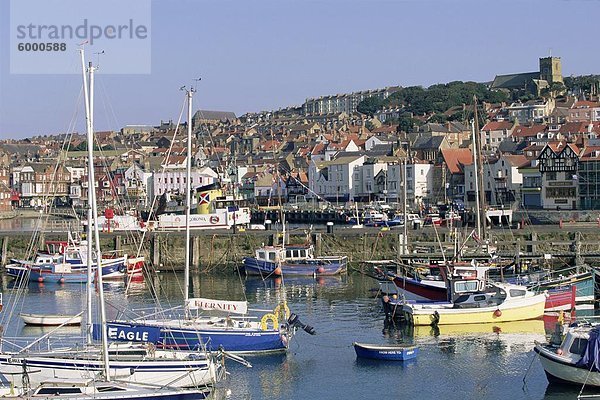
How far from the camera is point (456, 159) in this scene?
295 ft

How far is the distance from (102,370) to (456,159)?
7157cm

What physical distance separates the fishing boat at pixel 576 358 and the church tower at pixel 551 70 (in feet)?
477

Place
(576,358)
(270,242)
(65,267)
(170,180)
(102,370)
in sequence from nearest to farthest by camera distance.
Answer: (102,370)
(576,358)
(65,267)
(270,242)
(170,180)

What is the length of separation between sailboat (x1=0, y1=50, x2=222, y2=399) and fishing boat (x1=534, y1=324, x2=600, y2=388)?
777 cm

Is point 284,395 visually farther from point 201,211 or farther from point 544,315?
point 201,211

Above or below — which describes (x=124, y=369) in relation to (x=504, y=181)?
below

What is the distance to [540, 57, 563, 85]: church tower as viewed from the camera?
164000 mm

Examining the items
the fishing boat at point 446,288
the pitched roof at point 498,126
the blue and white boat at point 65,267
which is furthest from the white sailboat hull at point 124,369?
the pitched roof at point 498,126

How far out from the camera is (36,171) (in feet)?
404

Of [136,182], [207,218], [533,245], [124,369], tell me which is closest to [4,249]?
[207,218]

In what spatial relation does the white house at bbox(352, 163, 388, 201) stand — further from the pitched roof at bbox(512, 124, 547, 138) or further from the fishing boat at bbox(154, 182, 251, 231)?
the fishing boat at bbox(154, 182, 251, 231)

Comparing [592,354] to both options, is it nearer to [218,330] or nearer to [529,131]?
[218,330]

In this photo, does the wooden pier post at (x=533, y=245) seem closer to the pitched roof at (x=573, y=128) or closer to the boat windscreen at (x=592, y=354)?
the boat windscreen at (x=592, y=354)

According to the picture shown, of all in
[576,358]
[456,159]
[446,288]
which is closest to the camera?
[576,358]
